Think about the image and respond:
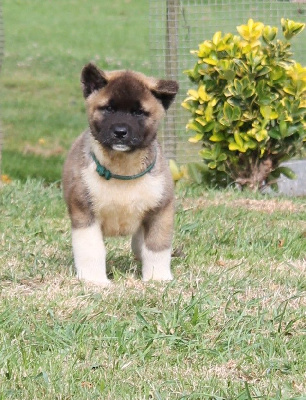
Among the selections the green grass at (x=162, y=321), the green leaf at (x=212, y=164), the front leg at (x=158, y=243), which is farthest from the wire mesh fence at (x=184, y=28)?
the front leg at (x=158, y=243)

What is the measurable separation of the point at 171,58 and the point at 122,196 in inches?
177

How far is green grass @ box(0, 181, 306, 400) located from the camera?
390 centimetres

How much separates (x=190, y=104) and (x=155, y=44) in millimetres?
1360

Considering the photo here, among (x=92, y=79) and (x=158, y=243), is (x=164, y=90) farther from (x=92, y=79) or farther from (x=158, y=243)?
(x=158, y=243)

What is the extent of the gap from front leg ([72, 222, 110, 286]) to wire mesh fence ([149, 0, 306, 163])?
4.32 m

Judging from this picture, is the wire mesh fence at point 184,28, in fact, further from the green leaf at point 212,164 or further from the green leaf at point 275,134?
the green leaf at point 275,134

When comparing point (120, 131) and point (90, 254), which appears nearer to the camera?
point (120, 131)

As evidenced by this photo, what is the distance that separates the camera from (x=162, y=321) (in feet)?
15.0

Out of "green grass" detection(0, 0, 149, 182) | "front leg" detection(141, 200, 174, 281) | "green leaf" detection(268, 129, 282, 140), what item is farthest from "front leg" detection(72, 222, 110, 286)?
"green grass" detection(0, 0, 149, 182)

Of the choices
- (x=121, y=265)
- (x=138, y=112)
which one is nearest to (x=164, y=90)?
(x=138, y=112)

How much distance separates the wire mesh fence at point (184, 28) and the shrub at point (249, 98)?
93cm

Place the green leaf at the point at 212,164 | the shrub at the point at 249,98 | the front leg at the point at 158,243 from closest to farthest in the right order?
the front leg at the point at 158,243 < the shrub at the point at 249,98 < the green leaf at the point at 212,164

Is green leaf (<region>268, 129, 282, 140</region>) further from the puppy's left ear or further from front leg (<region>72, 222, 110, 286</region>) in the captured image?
front leg (<region>72, 222, 110, 286</region>)

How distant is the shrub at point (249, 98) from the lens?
841cm
